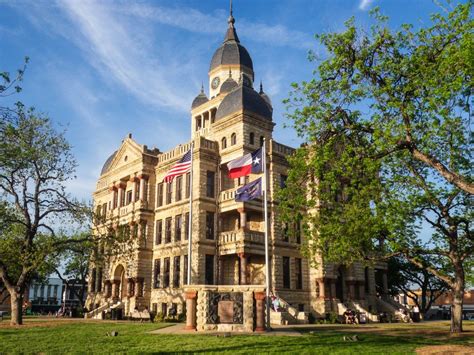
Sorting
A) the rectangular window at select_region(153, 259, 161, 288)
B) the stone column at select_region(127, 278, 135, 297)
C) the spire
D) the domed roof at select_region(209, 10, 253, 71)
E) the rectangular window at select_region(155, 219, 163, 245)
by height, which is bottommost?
the stone column at select_region(127, 278, 135, 297)

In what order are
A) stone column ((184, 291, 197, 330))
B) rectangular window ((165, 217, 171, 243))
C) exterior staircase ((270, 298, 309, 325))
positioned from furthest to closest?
rectangular window ((165, 217, 171, 243)) → exterior staircase ((270, 298, 309, 325)) → stone column ((184, 291, 197, 330))

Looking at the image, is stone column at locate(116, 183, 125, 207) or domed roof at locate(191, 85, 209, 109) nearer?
stone column at locate(116, 183, 125, 207)

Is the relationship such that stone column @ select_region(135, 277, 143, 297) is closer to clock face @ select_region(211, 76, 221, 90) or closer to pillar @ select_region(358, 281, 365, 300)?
pillar @ select_region(358, 281, 365, 300)

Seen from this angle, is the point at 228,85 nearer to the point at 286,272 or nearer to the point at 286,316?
the point at 286,272

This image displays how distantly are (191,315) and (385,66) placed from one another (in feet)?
51.3

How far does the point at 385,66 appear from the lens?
71.1ft

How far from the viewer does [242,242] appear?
38906 mm

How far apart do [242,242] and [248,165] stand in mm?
10444

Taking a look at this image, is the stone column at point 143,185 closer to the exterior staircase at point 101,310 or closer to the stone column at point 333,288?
the exterior staircase at point 101,310

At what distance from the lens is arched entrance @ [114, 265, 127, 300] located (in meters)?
48.3

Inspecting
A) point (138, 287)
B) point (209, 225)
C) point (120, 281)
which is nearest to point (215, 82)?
point (209, 225)

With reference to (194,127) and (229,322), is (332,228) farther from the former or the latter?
(194,127)

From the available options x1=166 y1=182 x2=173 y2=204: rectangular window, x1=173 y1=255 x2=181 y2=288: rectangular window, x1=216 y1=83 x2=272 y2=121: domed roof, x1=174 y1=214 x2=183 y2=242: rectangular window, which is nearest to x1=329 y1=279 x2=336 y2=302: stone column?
x1=173 y1=255 x2=181 y2=288: rectangular window

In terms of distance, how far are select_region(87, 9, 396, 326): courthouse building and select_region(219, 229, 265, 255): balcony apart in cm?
8
